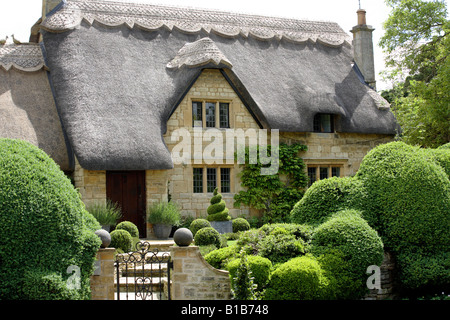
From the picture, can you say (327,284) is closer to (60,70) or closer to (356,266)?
(356,266)

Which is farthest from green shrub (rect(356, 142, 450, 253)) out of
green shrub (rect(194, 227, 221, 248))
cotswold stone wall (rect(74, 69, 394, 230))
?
cotswold stone wall (rect(74, 69, 394, 230))

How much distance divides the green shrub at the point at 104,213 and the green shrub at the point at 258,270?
21.3ft

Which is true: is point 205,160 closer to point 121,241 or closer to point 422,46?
Result: point 121,241

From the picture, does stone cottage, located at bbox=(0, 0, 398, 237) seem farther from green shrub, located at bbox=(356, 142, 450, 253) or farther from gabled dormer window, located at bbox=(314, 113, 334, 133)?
green shrub, located at bbox=(356, 142, 450, 253)

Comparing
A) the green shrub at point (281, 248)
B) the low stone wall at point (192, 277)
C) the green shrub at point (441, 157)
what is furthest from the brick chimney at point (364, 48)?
the low stone wall at point (192, 277)

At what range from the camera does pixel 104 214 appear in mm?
14711

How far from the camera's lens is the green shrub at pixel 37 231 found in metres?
7.20

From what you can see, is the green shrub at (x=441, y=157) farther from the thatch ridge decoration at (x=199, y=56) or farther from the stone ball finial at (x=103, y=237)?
the thatch ridge decoration at (x=199, y=56)

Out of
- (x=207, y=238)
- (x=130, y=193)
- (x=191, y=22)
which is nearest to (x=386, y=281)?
(x=207, y=238)

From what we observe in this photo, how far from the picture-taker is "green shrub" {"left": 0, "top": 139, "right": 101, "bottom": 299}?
23.6 ft

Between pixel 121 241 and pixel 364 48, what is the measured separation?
1432 centimetres

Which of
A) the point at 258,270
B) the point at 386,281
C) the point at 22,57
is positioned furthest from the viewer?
the point at 22,57

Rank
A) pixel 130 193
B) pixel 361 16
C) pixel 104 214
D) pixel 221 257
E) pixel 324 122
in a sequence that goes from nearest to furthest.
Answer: pixel 221 257, pixel 104 214, pixel 130 193, pixel 324 122, pixel 361 16

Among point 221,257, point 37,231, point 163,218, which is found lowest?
point 221,257
